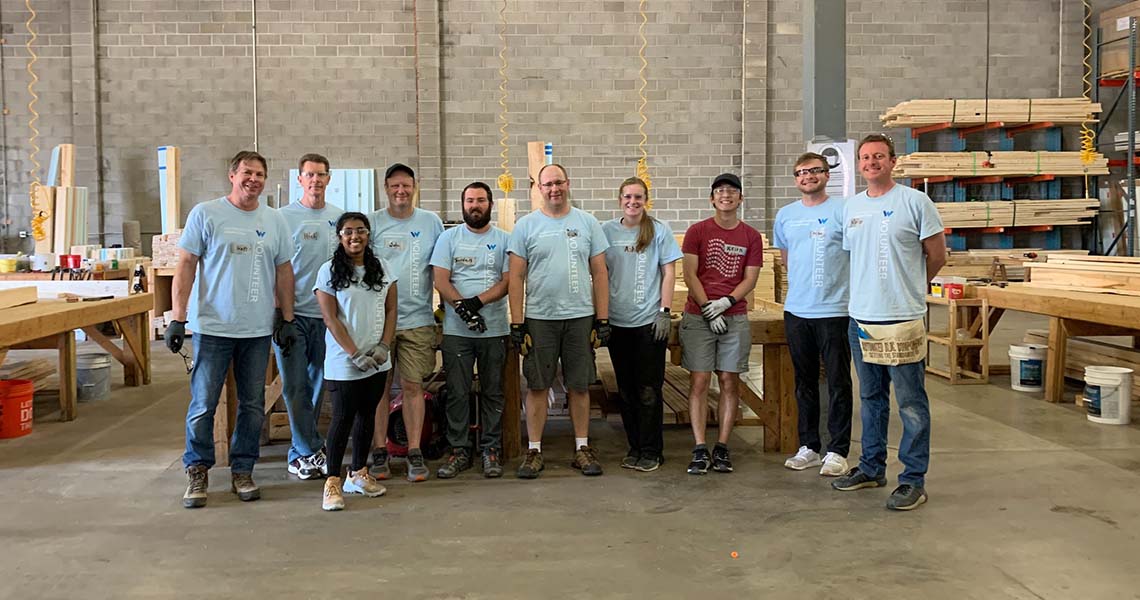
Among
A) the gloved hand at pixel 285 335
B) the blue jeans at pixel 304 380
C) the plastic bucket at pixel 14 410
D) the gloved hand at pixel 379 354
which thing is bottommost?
the plastic bucket at pixel 14 410

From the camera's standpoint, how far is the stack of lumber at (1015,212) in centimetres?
1315

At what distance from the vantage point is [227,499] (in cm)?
469

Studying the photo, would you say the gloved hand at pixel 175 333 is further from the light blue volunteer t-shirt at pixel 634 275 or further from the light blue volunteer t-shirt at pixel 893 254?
the light blue volunteer t-shirt at pixel 893 254

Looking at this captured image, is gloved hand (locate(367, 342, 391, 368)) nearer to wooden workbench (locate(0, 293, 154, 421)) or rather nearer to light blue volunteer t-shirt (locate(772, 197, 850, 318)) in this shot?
light blue volunteer t-shirt (locate(772, 197, 850, 318))

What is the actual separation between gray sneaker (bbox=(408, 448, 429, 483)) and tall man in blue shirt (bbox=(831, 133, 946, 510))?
2.29 metres

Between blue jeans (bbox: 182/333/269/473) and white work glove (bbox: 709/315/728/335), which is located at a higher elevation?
white work glove (bbox: 709/315/728/335)

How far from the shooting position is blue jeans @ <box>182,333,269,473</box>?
452 cm

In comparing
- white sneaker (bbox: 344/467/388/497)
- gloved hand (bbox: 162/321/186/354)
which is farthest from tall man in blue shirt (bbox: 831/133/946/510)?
gloved hand (bbox: 162/321/186/354)

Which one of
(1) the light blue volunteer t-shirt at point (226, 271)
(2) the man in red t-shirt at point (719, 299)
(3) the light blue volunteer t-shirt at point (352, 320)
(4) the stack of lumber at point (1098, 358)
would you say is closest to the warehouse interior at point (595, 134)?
(4) the stack of lumber at point (1098, 358)

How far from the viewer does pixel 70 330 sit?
6.59m

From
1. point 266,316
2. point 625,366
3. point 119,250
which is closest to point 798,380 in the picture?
point 625,366

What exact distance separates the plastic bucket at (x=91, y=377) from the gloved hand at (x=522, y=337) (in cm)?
431

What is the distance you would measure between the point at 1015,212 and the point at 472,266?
10711mm

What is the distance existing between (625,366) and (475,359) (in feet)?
2.72
